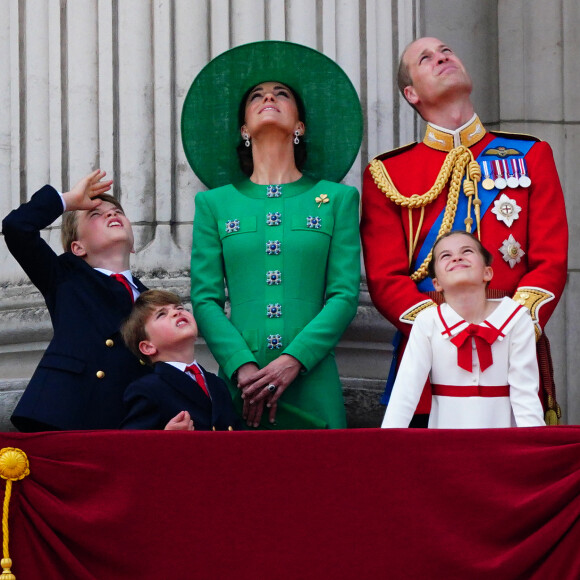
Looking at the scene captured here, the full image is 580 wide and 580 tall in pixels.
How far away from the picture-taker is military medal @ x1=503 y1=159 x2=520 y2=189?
18.9ft

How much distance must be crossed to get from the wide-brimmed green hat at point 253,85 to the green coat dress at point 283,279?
24 cm

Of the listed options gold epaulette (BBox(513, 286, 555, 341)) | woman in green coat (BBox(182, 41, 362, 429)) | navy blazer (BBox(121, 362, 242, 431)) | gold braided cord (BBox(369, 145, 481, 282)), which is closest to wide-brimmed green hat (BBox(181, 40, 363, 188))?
woman in green coat (BBox(182, 41, 362, 429))

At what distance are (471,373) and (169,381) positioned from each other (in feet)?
3.06

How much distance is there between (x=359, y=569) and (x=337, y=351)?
2.22m

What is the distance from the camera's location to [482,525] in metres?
4.48

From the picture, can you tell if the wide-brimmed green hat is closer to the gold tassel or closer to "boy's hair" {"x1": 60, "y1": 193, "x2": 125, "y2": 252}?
"boy's hair" {"x1": 60, "y1": 193, "x2": 125, "y2": 252}

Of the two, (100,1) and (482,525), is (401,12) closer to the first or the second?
(100,1)

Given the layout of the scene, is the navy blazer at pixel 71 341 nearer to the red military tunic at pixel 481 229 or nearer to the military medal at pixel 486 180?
the red military tunic at pixel 481 229

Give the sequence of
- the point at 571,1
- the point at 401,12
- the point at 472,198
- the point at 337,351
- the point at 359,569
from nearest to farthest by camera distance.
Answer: the point at 359,569 → the point at 472,198 → the point at 337,351 → the point at 401,12 → the point at 571,1

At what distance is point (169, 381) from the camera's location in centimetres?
511

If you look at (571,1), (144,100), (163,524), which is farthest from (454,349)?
(571,1)

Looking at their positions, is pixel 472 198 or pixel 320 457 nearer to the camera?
pixel 320 457

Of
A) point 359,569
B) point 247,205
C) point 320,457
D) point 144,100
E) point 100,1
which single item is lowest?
point 359,569

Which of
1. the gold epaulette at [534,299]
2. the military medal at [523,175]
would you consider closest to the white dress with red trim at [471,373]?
the gold epaulette at [534,299]
